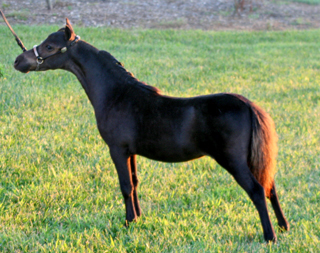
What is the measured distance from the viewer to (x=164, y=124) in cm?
312

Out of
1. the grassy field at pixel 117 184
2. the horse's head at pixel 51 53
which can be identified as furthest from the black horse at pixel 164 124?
the grassy field at pixel 117 184

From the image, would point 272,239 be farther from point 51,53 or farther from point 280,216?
point 51,53

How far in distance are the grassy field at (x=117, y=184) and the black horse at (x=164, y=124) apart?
0.34 meters

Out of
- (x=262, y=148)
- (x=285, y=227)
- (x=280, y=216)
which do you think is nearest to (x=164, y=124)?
(x=262, y=148)

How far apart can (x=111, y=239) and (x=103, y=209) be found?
675 mm

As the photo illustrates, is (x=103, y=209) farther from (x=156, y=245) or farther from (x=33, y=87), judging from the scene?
(x=33, y=87)

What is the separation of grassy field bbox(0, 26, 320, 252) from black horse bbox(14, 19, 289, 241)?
1.11 feet

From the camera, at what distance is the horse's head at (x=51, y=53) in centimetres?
350

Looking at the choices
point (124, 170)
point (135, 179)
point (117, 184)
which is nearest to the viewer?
point (124, 170)

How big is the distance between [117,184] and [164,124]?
161 cm

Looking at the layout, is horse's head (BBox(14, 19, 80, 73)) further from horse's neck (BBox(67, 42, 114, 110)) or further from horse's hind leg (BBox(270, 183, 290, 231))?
horse's hind leg (BBox(270, 183, 290, 231))

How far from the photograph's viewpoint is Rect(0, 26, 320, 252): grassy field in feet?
10.9

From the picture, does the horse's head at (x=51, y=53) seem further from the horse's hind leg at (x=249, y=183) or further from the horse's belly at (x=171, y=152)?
the horse's hind leg at (x=249, y=183)

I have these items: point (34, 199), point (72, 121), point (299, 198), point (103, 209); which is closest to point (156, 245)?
point (103, 209)
